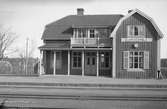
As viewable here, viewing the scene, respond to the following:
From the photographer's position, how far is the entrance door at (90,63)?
2845 cm

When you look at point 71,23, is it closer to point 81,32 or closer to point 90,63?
point 81,32

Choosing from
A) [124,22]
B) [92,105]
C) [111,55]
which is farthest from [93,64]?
[92,105]

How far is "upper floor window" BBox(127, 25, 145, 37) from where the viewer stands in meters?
25.7

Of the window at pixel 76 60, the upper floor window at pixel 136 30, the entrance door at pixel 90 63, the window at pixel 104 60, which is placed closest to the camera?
the upper floor window at pixel 136 30

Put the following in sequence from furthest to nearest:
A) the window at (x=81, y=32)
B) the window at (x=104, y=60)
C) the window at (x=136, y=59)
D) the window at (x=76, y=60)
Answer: the window at (x=81, y=32) → the window at (x=76, y=60) → the window at (x=104, y=60) → the window at (x=136, y=59)

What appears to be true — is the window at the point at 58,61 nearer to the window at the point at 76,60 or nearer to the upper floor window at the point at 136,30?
the window at the point at 76,60

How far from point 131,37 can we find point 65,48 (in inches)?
286

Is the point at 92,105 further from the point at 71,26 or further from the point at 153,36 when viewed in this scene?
the point at 71,26

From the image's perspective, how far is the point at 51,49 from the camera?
2730 centimetres

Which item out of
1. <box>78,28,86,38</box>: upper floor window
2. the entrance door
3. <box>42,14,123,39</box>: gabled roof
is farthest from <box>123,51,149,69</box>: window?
<box>78,28,86,38</box>: upper floor window

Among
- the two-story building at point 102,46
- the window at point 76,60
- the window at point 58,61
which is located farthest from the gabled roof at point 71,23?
the window at point 76,60

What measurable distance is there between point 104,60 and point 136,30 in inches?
202

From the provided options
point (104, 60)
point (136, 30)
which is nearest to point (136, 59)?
point (136, 30)

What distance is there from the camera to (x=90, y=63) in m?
28.6
